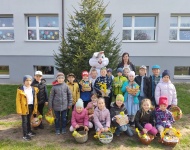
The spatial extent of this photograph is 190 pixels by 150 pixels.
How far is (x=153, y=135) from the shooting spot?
4504 millimetres

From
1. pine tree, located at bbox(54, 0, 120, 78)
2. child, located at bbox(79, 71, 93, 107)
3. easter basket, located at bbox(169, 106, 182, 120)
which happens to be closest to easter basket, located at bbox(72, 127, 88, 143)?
child, located at bbox(79, 71, 93, 107)

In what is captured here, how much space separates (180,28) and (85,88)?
26.7 ft

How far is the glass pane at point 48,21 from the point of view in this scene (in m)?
11.1

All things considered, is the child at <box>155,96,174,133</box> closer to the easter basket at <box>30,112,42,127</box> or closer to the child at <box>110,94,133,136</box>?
the child at <box>110,94,133,136</box>

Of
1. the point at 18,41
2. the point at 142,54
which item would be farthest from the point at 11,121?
the point at 142,54

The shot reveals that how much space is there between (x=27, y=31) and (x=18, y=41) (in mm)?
746

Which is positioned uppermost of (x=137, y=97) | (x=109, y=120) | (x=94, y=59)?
(x=94, y=59)

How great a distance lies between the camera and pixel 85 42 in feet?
19.7

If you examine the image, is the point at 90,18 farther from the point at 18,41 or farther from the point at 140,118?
the point at 18,41

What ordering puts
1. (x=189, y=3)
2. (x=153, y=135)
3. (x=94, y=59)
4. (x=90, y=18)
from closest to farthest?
(x=153, y=135) < (x=94, y=59) < (x=90, y=18) < (x=189, y=3)

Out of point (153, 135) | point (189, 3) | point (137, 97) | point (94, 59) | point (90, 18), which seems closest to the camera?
point (153, 135)

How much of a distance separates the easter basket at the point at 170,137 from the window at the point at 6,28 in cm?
988

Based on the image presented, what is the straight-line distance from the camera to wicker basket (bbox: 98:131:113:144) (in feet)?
14.3

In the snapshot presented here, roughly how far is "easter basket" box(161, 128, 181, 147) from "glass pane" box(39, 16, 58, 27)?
8603mm
